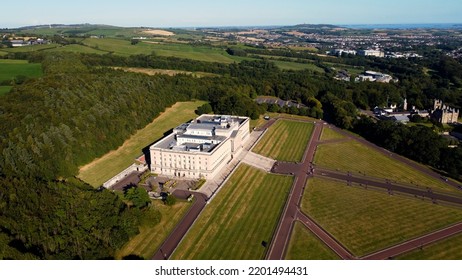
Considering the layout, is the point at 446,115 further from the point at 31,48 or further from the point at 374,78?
the point at 31,48

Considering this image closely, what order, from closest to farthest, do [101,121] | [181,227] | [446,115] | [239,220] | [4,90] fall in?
[181,227] → [239,220] → [101,121] → [4,90] → [446,115]

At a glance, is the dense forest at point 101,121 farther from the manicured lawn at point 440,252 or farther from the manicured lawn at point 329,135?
the manicured lawn at point 440,252

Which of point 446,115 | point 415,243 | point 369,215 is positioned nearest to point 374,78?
point 446,115

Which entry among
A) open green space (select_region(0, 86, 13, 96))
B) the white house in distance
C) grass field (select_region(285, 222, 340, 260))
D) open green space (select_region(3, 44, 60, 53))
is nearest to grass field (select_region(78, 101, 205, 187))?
the white house in distance

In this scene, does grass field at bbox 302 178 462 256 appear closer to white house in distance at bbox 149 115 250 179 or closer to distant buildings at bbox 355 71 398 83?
white house in distance at bbox 149 115 250 179

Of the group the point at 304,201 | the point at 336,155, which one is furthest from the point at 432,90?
the point at 304,201
